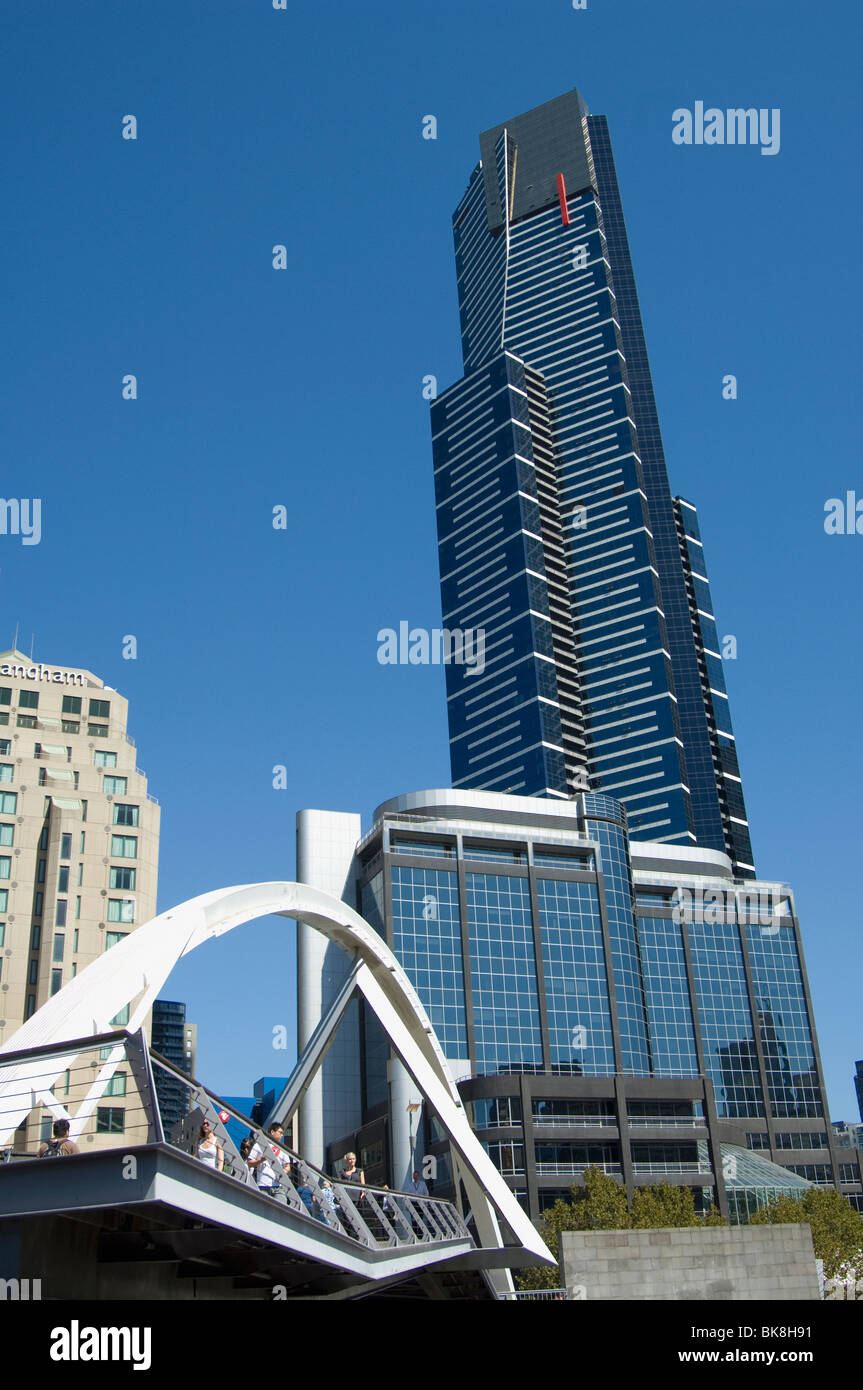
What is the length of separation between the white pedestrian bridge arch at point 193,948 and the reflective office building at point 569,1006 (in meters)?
48.3

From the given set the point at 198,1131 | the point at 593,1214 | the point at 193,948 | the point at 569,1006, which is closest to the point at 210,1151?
the point at 198,1131

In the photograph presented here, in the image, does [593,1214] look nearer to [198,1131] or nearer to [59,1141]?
[198,1131]

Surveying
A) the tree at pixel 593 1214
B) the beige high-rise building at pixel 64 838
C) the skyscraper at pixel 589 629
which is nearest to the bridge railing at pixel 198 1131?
the tree at pixel 593 1214

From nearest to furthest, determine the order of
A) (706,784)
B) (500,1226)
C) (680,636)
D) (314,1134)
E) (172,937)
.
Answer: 1. (172,937)
2. (500,1226)
3. (314,1134)
4. (706,784)
5. (680,636)

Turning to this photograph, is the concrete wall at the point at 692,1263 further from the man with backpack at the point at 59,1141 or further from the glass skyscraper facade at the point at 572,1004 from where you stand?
the glass skyscraper facade at the point at 572,1004

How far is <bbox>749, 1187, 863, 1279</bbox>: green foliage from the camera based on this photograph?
53.8 metres

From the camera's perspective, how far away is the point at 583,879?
328 feet

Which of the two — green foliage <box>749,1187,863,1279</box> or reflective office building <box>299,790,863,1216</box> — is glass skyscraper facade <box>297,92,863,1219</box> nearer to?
reflective office building <box>299,790,863,1216</box>

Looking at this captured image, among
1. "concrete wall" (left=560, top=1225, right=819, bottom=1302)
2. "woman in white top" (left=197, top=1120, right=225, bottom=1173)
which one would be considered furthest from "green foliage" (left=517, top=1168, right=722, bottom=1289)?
"woman in white top" (left=197, top=1120, right=225, bottom=1173)

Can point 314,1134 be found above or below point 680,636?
below

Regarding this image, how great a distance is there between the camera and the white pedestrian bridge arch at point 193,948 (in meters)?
17.4

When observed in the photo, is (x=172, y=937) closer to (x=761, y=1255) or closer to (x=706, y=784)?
(x=761, y=1255)

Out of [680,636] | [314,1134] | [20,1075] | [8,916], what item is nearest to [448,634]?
[680,636]
